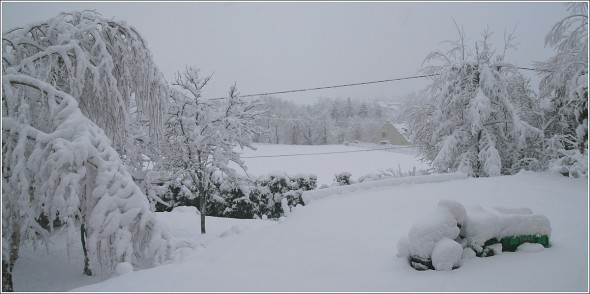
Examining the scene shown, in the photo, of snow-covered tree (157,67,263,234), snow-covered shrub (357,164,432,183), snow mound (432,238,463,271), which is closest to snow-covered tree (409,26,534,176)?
snow-covered shrub (357,164,432,183)

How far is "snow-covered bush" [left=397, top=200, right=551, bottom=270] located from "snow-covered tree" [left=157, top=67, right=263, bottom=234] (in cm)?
874

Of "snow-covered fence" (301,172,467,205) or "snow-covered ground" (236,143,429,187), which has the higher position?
"snow-covered fence" (301,172,467,205)

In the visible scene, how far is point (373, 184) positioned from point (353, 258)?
16.6 ft

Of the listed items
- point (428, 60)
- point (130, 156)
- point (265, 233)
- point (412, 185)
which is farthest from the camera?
point (428, 60)

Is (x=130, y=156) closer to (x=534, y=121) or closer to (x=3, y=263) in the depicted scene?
(x=3, y=263)

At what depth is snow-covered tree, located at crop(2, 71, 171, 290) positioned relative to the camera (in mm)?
3301

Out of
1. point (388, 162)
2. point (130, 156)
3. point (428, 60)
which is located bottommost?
point (388, 162)

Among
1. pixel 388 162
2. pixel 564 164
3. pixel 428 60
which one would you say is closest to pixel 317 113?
pixel 388 162

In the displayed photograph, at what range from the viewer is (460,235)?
393 cm

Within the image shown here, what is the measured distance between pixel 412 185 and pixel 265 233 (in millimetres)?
4942

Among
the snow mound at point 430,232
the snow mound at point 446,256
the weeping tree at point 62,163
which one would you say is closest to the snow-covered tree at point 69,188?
the weeping tree at point 62,163

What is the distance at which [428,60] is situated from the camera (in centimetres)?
1303

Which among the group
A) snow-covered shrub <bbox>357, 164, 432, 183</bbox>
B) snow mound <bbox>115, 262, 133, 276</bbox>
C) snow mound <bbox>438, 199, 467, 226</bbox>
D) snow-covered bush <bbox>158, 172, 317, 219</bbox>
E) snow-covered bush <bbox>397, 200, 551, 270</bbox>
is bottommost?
snow-covered bush <bbox>158, 172, 317, 219</bbox>

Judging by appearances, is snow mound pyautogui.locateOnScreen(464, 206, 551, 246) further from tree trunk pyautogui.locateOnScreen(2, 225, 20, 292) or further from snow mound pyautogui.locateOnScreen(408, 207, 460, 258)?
tree trunk pyautogui.locateOnScreen(2, 225, 20, 292)
